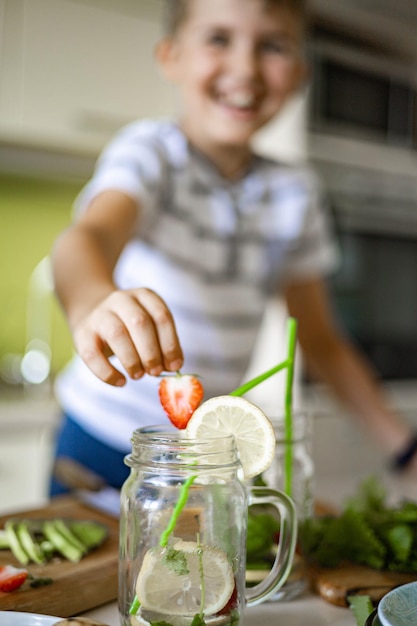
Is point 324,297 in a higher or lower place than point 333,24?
lower

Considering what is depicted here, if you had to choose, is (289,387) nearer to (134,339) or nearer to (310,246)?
(134,339)

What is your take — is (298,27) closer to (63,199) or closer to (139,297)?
(139,297)

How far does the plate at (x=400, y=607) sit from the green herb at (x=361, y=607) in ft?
0.11

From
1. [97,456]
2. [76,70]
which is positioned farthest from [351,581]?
[76,70]

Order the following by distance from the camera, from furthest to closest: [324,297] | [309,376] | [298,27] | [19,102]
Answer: [309,376], [19,102], [324,297], [298,27]

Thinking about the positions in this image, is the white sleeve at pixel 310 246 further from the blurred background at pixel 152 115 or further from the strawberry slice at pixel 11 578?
the strawberry slice at pixel 11 578

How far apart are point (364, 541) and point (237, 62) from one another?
699mm

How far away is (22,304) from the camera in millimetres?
2389

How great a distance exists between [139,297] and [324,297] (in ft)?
2.84

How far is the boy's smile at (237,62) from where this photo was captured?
1053 mm

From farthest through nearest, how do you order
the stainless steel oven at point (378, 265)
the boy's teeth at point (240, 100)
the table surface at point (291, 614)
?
the stainless steel oven at point (378, 265) → the boy's teeth at point (240, 100) → the table surface at point (291, 614)

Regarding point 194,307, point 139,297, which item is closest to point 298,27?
point 194,307

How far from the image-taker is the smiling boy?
1.05 m

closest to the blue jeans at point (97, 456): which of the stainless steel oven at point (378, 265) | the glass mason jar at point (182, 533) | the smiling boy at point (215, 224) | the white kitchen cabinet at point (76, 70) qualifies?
the smiling boy at point (215, 224)
